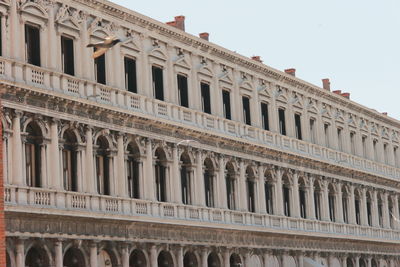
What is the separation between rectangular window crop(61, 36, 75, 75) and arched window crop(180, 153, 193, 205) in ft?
28.8

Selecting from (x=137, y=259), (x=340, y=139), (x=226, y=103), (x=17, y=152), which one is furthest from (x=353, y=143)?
(x=17, y=152)

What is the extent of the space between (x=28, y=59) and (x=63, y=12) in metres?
2.95

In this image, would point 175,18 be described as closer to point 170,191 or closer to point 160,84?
point 160,84

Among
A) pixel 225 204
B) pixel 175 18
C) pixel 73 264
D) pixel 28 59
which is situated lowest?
pixel 73 264

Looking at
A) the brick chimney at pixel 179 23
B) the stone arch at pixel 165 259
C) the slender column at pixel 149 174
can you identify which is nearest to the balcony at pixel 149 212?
the slender column at pixel 149 174

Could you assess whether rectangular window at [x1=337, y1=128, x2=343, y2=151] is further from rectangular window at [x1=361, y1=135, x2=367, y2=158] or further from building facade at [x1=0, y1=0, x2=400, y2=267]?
rectangular window at [x1=361, y1=135, x2=367, y2=158]

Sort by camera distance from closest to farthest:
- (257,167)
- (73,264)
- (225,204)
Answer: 1. (73,264)
2. (225,204)
3. (257,167)

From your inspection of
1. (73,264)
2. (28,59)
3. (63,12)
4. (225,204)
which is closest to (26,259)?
(73,264)

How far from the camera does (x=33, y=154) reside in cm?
3850

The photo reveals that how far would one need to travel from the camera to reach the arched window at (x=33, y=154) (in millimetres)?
38088

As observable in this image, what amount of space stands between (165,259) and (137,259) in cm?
218

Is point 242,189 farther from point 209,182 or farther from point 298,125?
point 298,125

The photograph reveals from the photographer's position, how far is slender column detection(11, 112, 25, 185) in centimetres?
3697

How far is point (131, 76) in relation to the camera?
45.4m
